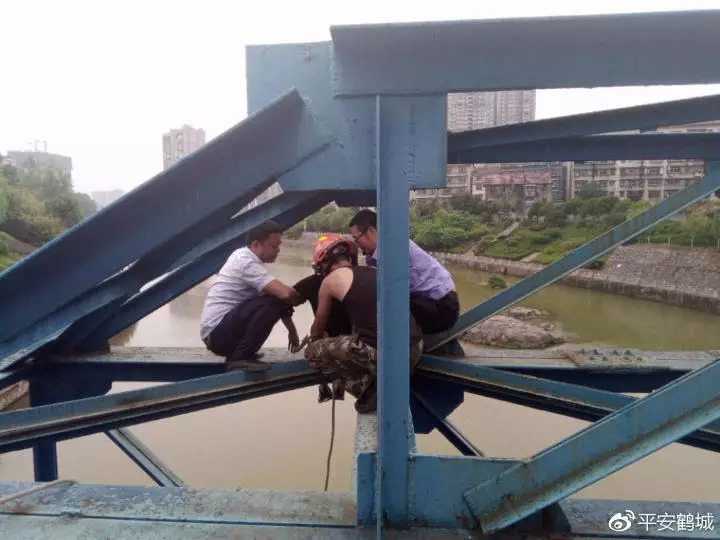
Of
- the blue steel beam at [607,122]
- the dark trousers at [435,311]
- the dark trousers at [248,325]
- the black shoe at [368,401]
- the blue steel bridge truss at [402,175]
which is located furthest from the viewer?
the dark trousers at [435,311]

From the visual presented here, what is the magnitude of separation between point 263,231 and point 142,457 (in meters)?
1.98

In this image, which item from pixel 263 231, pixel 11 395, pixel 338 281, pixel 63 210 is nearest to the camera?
pixel 338 281

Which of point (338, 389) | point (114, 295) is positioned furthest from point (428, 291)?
point (114, 295)

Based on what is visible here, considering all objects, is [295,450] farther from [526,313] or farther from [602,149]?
[526,313]

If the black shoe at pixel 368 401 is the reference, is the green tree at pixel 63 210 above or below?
above

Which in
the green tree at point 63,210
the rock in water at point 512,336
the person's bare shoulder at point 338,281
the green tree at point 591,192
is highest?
the green tree at point 591,192

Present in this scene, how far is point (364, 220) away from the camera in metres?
2.93

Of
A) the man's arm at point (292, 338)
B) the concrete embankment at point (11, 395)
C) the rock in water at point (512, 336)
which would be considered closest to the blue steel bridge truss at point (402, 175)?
the man's arm at point (292, 338)

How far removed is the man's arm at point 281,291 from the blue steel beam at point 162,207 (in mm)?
920

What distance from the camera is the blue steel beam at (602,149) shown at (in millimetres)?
2748

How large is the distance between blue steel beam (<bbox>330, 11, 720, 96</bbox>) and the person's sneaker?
1.60 metres

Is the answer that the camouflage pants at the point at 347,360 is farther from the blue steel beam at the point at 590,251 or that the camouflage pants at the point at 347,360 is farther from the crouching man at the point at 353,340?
the blue steel beam at the point at 590,251

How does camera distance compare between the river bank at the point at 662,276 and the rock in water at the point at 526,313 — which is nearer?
the rock in water at the point at 526,313

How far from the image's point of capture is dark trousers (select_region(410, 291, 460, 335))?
3.11 m
